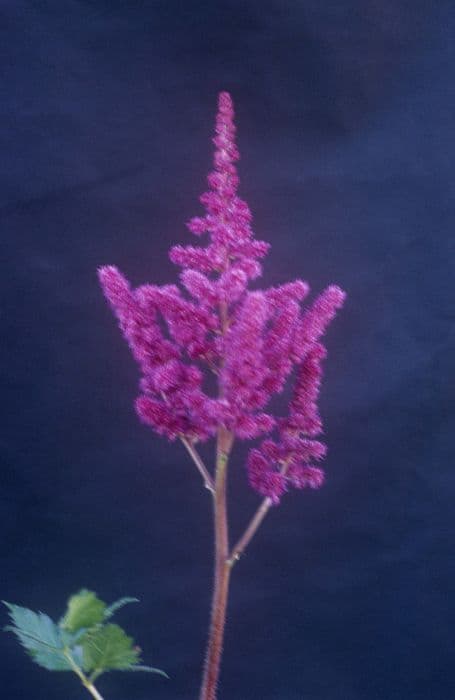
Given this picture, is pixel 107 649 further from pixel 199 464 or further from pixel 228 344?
pixel 228 344

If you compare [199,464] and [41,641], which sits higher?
[199,464]

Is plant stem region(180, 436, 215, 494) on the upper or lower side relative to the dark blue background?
lower

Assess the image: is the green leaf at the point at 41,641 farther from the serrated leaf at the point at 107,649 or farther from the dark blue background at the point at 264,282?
the dark blue background at the point at 264,282

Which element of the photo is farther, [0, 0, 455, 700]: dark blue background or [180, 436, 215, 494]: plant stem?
[0, 0, 455, 700]: dark blue background

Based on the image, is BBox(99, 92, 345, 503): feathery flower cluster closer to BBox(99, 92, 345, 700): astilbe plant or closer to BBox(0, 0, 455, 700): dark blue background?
BBox(99, 92, 345, 700): astilbe plant

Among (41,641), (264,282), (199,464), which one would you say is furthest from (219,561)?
(264,282)

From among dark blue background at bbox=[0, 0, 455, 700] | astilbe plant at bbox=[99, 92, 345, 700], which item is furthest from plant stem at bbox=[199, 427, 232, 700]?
dark blue background at bbox=[0, 0, 455, 700]

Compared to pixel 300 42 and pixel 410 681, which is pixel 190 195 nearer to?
pixel 300 42
